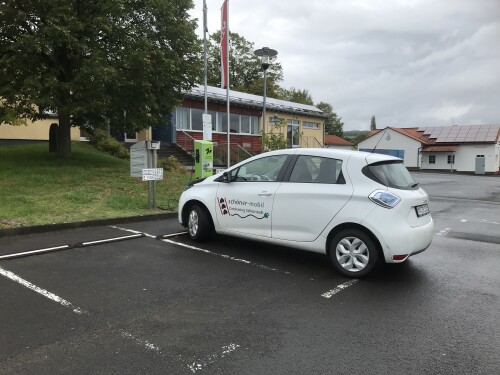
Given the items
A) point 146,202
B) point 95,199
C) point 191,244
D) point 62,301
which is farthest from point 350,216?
point 95,199

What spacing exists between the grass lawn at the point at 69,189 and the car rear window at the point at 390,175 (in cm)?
596

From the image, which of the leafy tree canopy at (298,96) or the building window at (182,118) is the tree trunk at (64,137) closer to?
the building window at (182,118)

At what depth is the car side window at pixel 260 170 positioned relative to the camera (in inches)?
242

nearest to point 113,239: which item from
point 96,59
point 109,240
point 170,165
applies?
point 109,240

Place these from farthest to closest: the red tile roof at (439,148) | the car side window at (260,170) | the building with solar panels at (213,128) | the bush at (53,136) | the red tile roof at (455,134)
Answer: the red tile roof at (439,148)
the red tile roof at (455,134)
the building with solar panels at (213,128)
the bush at (53,136)
the car side window at (260,170)

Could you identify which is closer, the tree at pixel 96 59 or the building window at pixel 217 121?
the tree at pixel 96 59

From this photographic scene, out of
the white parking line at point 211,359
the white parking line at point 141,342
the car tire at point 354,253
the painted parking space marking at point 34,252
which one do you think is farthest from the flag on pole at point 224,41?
the white parking line at point 211,359

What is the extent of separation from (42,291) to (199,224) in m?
2.83

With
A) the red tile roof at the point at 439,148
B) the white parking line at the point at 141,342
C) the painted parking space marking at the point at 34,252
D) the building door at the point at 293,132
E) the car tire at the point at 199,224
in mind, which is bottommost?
the white parking line at the point at 141,342

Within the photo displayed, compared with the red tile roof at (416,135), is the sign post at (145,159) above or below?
below

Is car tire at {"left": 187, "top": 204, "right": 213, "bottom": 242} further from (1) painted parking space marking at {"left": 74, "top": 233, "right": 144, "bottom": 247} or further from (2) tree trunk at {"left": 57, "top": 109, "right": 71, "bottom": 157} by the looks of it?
(2) tree trunk at {"left": 57, "top": 109, "right": 71, "bottom": 157}

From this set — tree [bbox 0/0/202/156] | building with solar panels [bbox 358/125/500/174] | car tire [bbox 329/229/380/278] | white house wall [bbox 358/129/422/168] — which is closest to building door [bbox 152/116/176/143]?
tree [bbox 0/0/202/156]

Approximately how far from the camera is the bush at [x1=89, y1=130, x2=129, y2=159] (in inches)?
796

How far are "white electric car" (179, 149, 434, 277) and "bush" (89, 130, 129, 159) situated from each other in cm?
1483
